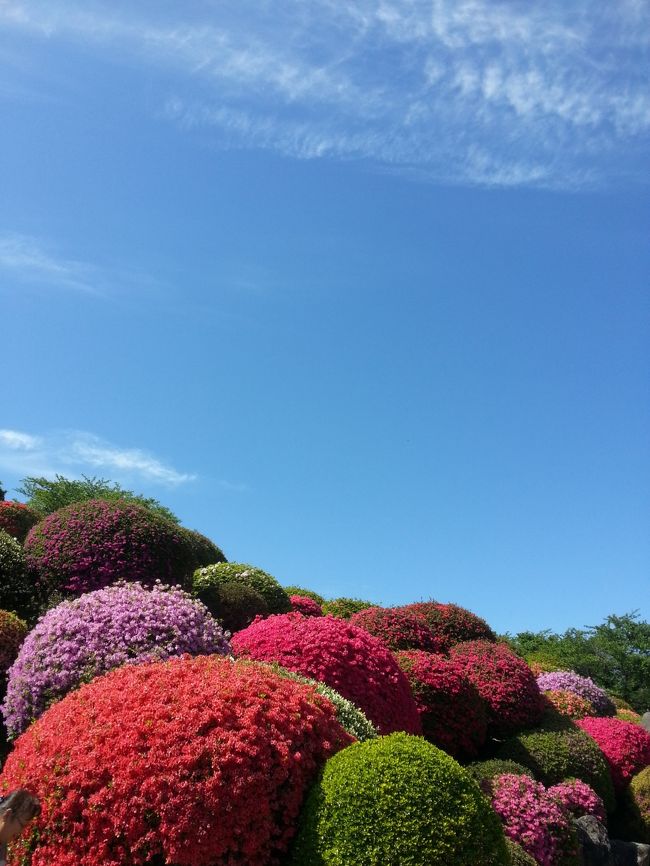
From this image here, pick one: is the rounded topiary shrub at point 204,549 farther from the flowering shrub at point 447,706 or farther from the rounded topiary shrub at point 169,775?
the rounded topiary shrub at point 169,775

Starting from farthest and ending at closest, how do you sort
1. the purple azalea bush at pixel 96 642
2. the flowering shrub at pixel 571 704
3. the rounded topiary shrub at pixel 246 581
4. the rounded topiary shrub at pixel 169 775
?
1. the flowering shrub at pixel 571 704
2. the rounded topiary shrub at pixel 246 581
3. the purple azalea bush at pixel 96 642
4. the rounded topiary shrub at pixel 169 775

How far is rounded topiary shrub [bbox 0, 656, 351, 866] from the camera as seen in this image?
20.4ft

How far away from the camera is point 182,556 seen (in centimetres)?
1442

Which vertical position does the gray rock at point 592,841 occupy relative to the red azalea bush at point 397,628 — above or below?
below

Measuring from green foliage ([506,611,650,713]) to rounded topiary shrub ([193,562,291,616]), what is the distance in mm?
12207

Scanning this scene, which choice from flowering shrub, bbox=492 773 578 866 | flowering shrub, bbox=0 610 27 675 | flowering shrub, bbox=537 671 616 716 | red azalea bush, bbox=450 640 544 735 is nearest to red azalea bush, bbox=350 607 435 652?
red azalea bush, bbox=450 640 544 735

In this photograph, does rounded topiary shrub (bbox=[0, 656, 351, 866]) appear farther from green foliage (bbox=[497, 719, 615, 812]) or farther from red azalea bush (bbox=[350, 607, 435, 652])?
red azalea bush (bbox=[350, 607, 435, 652])

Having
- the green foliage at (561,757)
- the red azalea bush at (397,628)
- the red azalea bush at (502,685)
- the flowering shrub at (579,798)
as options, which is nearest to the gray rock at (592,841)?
the flowering shrub at (579,798)

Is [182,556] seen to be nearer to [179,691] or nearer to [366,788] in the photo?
[179,691]

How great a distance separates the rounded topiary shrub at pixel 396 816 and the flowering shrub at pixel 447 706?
5.14 meters

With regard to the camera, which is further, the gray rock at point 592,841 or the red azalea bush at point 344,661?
the gray rock at point 592,841

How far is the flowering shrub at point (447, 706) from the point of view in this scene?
12062 millimetres

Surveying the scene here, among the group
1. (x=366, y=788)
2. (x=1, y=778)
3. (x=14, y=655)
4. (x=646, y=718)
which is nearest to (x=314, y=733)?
(x=366, y=788)

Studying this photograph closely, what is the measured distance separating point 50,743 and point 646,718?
1869 cm
